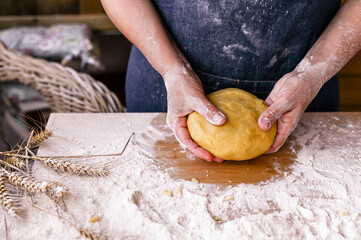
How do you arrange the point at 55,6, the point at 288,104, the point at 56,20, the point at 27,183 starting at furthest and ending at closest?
1. the point at 55,6
2. the point at 56,20
3. the point at 288,104
4. the point at 27,183

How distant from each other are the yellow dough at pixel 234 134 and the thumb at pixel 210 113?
0.03 m

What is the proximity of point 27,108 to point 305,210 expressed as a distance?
7.72 feet

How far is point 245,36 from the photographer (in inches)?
54.0

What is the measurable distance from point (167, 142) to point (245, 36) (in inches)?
22.3

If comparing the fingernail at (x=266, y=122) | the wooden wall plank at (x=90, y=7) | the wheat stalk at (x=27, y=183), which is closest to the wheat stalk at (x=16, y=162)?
the wheat stalk at (x=27, y=183)

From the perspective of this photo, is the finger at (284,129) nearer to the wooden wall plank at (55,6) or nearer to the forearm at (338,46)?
the forearm at (338,46)

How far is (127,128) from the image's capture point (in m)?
1.42

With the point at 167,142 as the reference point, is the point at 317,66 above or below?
above

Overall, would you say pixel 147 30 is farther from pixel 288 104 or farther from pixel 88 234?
pixel 88 234

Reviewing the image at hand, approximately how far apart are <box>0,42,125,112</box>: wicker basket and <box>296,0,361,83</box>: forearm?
1.11 m

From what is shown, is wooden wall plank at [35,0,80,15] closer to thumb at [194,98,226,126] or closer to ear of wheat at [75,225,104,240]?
thumb at [194,98,226,126]

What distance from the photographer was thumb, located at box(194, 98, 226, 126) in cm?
115

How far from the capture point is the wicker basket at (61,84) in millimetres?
Answer: 1882

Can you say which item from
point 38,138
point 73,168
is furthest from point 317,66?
point 38,138
